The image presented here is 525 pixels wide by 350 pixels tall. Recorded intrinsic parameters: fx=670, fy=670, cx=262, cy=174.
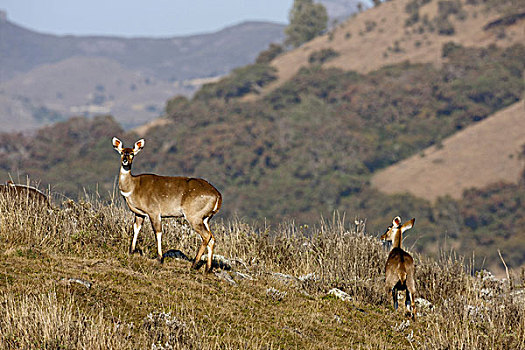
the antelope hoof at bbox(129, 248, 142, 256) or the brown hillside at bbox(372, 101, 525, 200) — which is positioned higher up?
the antelope hoof at bbox(129, 248, 142, 256)

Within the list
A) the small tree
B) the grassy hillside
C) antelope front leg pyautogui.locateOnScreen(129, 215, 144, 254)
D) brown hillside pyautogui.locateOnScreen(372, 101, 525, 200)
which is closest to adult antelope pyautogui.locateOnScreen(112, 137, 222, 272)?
antelope front leg pyautogui.locateOnScreen(129, 215, 144, 254)

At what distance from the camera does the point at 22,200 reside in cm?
1262

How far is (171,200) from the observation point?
10.6 meters

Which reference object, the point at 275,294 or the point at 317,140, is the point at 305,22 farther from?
the point at 275,294

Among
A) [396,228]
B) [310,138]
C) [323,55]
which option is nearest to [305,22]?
[323,55]

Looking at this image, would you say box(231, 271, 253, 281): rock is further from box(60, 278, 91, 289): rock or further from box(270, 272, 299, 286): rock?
box(60, 278, 91, 289): rock

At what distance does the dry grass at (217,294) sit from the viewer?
8078 millimetres

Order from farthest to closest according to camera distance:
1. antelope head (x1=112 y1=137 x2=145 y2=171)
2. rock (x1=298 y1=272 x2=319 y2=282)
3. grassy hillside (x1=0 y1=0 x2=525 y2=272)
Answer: grassy hillside (x1=0 y1=0 x2=525 y2=272), rock (x1=298 y1=272 x2=319 y2=282), antelope head (x1=112 y1=137 x2=145 y2=171)

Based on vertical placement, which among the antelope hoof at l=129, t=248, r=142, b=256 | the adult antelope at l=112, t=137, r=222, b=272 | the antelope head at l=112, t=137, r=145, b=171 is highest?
the antelope head at l=112, t=137, r=145, b=171

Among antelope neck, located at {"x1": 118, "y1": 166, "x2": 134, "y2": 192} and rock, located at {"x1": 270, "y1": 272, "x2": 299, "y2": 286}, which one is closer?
antelope neck, located at {"x1": 118, "y1": 166, "x2": 134, "y2": 192}

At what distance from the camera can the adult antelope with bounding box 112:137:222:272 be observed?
414 inches

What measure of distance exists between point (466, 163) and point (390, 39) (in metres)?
54.8

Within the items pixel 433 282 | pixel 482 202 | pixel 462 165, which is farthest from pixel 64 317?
pixel 462 165

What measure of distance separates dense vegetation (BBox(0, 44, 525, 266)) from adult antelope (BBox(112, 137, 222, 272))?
85.3 meters
